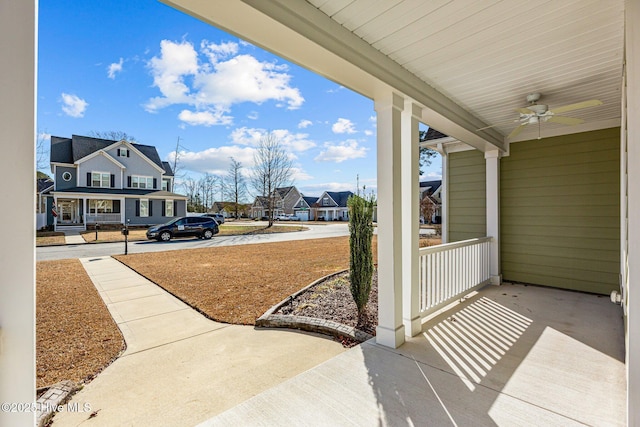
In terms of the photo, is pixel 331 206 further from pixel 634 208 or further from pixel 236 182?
pixel 634 208

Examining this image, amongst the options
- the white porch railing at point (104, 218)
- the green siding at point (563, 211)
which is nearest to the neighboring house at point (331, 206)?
the white porch railing at point (104, 218)

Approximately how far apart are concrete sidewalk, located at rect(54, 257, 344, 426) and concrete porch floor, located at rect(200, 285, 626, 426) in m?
0.26

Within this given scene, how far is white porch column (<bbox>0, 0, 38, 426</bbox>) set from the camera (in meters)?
1.05

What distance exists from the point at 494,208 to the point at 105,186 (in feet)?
69.3

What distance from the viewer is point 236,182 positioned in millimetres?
24906

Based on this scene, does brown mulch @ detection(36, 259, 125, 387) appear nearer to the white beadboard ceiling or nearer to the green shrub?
the green shrub

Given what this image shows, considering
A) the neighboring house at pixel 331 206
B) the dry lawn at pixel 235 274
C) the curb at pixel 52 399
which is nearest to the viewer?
the curb at pixel 52 399

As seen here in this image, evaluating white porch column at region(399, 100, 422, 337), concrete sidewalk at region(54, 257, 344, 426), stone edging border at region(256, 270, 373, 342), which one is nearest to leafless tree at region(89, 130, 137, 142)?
concrete sidewalk at region(54, 257, 344, 426)

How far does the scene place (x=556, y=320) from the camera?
3.52 m

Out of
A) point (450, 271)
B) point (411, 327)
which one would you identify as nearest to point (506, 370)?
point (411, 327)

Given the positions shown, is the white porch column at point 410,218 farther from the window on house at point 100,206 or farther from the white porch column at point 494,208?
the window on house at point 100,206

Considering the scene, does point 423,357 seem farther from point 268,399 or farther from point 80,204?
point 80,204

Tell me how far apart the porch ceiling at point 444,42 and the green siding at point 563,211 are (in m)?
1.39

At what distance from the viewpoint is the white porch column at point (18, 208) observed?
105cm
